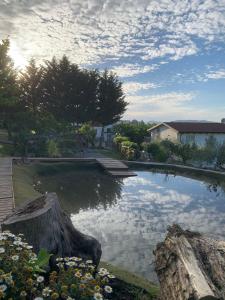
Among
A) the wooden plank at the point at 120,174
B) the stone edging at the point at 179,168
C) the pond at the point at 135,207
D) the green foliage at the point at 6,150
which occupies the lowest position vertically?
the pond at the point at 135,207

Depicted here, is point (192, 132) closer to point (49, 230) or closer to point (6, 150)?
point (6, 150)

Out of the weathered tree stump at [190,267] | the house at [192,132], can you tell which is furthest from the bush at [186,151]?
the weathered tree stump at [190,267]

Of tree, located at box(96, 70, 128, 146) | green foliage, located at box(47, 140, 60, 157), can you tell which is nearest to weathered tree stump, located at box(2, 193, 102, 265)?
green foliage, located at box(47, 140, 60, 157)

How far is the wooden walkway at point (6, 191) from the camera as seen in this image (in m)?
12.1

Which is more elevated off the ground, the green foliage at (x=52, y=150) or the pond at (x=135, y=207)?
the green foliage at (x=52, y=150)

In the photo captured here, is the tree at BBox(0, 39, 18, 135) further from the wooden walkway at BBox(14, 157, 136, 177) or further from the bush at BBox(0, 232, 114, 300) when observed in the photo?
the bush at BBox(0, 232, 114, 300)

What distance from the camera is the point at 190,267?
557cm

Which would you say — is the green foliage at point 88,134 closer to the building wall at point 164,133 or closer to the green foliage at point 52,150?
the building wall at point 164,133

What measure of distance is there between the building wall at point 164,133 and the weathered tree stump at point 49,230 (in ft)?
103

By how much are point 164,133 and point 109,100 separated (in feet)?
34.5

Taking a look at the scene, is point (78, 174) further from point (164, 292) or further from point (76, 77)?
point (76, 77)

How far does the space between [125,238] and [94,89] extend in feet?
127

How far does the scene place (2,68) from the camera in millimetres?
34719

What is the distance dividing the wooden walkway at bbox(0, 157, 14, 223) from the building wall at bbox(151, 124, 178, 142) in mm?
21936
